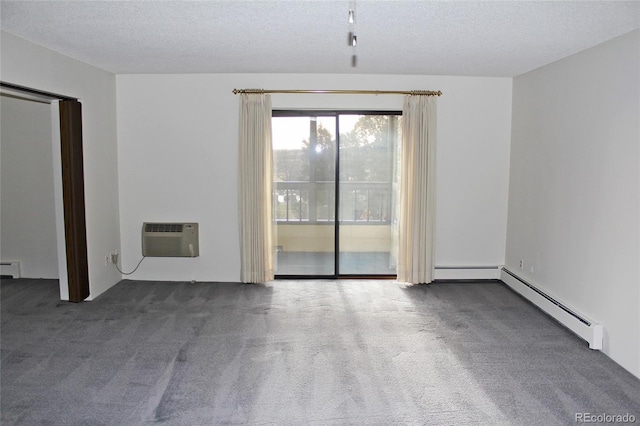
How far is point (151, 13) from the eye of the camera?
3.00 metres

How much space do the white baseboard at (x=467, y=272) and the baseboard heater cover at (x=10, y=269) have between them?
507 cm

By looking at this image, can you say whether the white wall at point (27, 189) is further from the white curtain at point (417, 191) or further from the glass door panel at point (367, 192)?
the white curtain at point (417, 191)

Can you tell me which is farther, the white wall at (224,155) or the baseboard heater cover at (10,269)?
the baseboard heater cover at (10,269)

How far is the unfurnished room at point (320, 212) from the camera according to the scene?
3002mm

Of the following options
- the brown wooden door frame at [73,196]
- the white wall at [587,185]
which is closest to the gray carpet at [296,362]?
the brown wooden door frame at [73,196]

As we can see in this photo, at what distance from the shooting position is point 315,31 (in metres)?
3.45

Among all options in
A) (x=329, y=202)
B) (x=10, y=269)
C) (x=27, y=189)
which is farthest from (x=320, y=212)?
(x=10, y=269)

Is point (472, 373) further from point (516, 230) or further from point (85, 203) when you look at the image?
point (85, 203)

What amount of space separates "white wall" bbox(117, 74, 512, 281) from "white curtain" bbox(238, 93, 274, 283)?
17cm

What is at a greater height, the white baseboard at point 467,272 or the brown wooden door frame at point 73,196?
the brown wooden door frame at point 73,196

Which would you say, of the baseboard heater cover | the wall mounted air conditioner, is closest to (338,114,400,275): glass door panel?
the wall mounted air conditioner

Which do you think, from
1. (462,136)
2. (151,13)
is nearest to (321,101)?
(462,136)

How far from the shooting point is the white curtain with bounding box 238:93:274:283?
528cm

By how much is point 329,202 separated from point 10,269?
395cm
